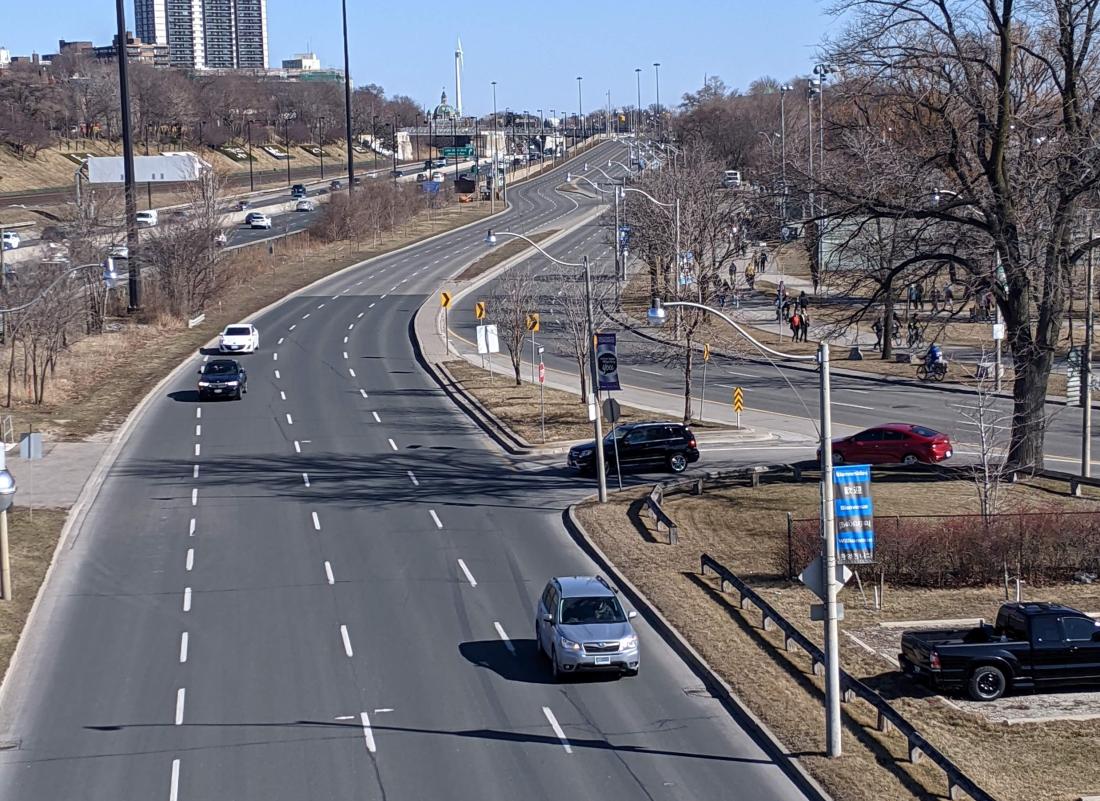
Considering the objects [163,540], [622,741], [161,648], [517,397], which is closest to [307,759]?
[622,741]

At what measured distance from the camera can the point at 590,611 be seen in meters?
21.6

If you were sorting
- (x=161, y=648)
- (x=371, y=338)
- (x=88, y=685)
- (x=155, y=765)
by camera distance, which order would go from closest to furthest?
(x=155, y=765), (x=88, y=685), (x=161, y=648), (x=371, y=338)

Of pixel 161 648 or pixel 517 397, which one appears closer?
pixel 161 648

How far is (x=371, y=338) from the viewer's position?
6775cm

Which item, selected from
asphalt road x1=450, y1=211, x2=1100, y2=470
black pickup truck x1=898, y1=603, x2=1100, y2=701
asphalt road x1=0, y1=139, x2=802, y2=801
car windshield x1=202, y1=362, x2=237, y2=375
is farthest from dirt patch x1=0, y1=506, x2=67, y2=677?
asphalt road x1=450, y1=211, x2=1100, y2=470

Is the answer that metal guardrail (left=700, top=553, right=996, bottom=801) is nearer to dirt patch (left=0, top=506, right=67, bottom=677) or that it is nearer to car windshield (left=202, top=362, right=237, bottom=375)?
dirt patch (left=0, top=506, right=67, bottom=677)

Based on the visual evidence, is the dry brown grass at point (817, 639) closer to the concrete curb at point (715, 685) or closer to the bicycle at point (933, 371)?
the concrete curb at point (715, 685)

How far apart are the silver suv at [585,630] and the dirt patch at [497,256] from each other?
67.2m

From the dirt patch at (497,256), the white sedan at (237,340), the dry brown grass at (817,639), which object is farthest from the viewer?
the dirt patch at (497,256)

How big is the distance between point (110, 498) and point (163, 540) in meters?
5.40

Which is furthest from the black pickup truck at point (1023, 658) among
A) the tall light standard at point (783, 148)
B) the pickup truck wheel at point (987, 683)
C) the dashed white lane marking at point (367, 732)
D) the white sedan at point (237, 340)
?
the white sedan at point (237, 340)

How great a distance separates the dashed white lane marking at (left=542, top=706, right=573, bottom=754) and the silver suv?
1.11 m

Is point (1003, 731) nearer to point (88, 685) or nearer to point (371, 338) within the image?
point (88, 685)

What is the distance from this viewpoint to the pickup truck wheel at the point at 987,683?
2003 centimetres
